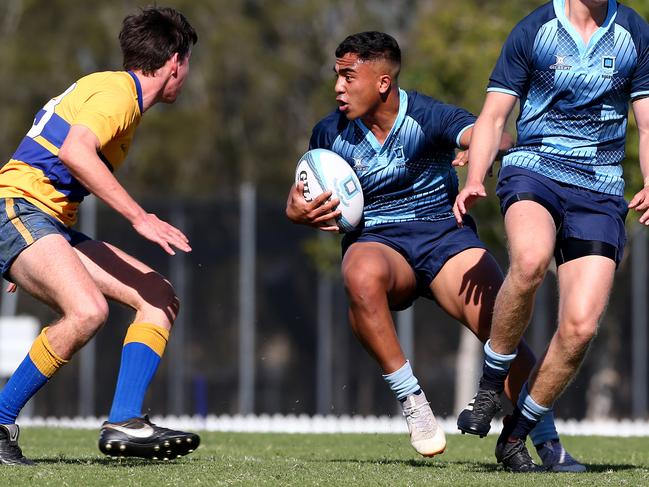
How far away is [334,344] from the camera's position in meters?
20.1

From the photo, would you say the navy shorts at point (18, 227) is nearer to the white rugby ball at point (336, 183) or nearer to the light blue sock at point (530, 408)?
the white rugby ball at point (336, 183)

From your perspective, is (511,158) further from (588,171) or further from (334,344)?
(334,344)

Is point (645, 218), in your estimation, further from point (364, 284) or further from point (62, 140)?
point (62, 140)

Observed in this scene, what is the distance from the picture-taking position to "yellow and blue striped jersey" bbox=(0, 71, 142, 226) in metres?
6.36

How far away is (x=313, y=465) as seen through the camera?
6.57 meters

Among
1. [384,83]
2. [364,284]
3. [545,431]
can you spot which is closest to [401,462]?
[545,431]

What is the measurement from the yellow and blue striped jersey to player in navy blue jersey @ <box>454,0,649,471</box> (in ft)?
5.37

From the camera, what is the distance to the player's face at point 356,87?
279 inches

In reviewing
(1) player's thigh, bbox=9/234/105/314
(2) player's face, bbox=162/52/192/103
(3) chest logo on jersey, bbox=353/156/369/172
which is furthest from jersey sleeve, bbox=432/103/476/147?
(1) player's thigh, bbox=9/234/105/314

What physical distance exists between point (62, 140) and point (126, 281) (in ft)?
2.44

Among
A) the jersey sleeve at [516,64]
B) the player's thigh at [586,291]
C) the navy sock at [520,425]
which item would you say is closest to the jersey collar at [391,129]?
the jersey sleeve at [516,64]

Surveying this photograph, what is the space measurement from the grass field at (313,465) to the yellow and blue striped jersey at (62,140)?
4.20 ft

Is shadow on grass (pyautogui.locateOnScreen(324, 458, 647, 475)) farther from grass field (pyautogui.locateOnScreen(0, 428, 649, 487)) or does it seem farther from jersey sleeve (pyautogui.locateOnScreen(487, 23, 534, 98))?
jersey sleeve (pyautogui.locateOnScreen(487, 23, 534, 98))

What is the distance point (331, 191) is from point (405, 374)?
1023 mm
